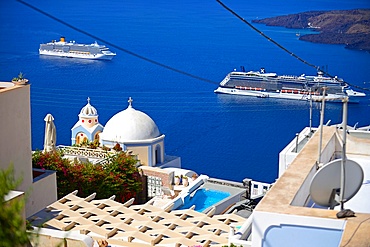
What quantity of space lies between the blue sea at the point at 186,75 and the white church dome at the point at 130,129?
202cm

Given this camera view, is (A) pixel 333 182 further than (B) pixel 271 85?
No

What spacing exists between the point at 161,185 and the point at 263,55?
3321 centimetres

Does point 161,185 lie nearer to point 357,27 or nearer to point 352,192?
point 352,192

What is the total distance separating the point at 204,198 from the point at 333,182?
19.4 feet

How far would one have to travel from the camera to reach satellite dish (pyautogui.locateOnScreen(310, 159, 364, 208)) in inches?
93.7

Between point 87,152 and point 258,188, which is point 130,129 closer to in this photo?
point 87,152

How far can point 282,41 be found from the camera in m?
44.4

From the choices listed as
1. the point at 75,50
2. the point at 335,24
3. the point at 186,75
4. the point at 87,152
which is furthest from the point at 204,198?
the point at 335,24

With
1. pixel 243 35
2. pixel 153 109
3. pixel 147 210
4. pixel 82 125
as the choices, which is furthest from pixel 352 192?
pixel 243 35

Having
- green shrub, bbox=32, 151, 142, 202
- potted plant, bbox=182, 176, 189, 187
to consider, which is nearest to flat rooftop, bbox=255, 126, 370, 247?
green shrub, bbox=32, 151, 142, 202

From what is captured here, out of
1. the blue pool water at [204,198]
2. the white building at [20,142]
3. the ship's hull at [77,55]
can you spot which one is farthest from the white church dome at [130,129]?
the ship's hull at [77,55]

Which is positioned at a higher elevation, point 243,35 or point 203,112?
point 243,35

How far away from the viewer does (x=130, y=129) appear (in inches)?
437

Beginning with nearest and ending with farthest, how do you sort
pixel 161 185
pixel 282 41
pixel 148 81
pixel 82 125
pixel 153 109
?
pixel 161 185, pixel 82 125, pixel 153 109, pixel 148 81, pixel 282 41
